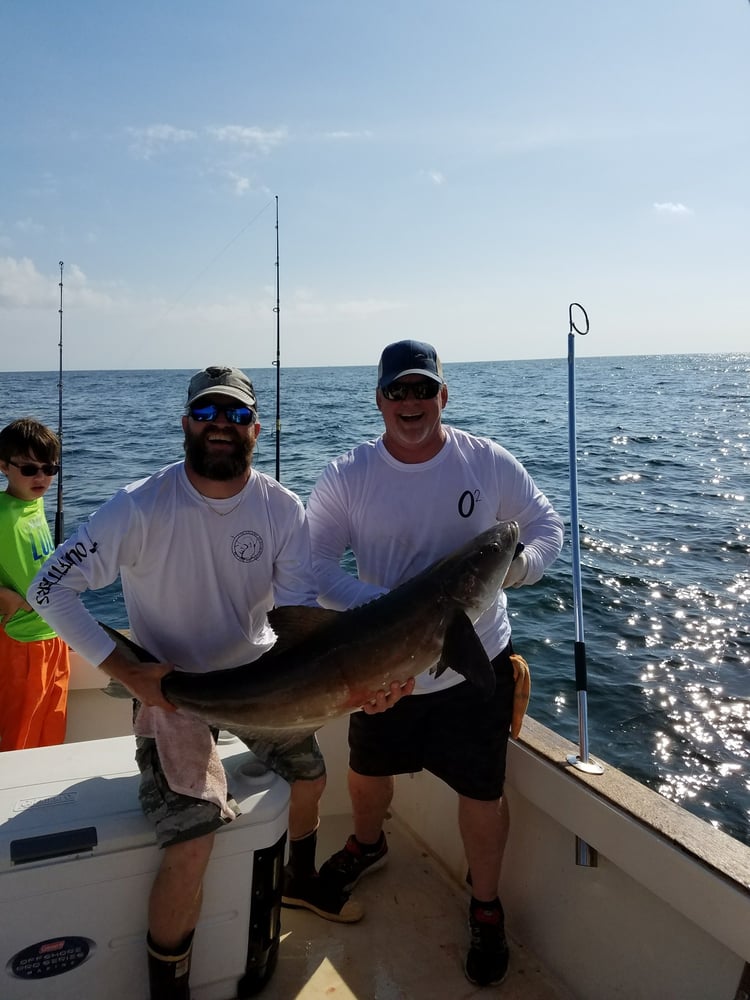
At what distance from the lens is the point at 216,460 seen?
296 cm

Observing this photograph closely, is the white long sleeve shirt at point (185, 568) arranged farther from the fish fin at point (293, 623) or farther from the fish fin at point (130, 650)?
the fish fin at point (293, 623)

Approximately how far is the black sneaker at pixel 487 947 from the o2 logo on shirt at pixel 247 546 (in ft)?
6.34

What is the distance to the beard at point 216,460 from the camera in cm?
297

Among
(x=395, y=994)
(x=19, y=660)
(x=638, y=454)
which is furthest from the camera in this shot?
(x=638, y=454)

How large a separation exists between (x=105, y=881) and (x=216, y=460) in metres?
1.59

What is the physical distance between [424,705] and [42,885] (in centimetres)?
168

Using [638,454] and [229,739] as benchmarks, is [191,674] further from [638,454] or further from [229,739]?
[638,454]

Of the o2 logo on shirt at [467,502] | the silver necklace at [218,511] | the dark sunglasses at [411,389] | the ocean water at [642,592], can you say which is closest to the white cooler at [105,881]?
the silver necklace at [218,511]

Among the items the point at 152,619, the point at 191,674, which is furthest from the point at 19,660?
the point at 191,674

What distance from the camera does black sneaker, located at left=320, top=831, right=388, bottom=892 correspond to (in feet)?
12.3

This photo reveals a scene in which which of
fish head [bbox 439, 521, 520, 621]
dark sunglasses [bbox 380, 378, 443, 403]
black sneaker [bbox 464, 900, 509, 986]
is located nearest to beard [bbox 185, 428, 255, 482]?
dark sunglasses [bbox 380, 378, 443, 403]

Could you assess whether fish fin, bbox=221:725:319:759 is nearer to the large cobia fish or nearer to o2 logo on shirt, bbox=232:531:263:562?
the large cobia fish

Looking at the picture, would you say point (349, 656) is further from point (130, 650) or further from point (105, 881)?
point (105, 881)

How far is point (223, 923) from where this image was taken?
9.53 ft
